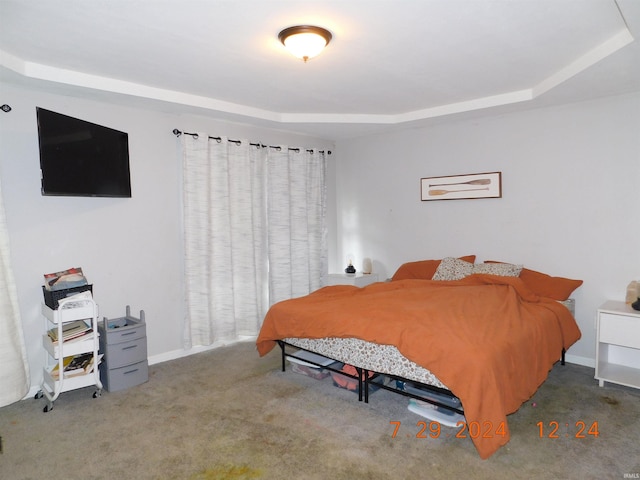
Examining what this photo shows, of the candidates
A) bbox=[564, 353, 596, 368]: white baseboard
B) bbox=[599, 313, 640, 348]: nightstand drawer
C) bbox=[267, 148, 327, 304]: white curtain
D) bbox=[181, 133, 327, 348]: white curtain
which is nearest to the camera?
bbox=[599, 313, 640, 348]: nightstand drawer

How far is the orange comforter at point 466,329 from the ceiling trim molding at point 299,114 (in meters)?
1.67

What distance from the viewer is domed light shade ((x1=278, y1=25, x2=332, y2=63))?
2340mm

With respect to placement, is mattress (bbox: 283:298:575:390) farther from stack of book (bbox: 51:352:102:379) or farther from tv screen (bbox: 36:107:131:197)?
tv screen (bbox: 36:107:131:197)

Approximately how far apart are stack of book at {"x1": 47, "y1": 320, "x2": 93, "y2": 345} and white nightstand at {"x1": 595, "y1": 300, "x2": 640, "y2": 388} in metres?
3.98

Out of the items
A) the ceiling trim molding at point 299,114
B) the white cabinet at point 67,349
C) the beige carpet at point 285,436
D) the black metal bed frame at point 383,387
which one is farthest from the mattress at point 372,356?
the ceiling trim molding at point 299,114

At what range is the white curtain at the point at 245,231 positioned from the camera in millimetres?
4074

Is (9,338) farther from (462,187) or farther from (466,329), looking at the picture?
(462,187)

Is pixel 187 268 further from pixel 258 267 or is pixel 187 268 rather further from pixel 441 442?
pixel 441 442

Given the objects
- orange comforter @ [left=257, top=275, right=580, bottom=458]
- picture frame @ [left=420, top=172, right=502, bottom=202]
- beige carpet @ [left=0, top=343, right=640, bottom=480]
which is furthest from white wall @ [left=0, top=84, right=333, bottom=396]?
picture frame @ [left=420, top=172, right=502, bottom=202]

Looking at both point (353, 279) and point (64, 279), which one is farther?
point (353, 279)

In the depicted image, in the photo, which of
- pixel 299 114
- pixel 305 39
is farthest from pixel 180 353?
pixel 305 39

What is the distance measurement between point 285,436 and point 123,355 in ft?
5.21

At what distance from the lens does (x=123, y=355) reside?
3248mm

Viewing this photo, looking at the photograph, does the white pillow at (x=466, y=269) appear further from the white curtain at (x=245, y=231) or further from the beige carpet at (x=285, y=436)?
the white curtain at (x=245, y=231)
